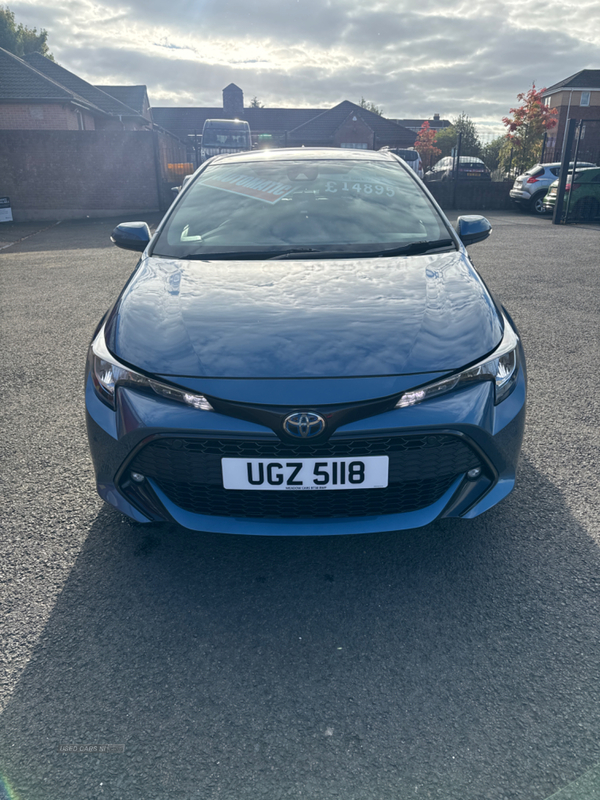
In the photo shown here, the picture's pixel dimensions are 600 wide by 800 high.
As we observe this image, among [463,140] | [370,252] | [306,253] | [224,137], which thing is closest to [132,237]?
[306,253]

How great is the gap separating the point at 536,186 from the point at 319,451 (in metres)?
18.9

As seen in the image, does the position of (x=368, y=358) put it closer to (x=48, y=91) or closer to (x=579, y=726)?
(x=579, y=726)

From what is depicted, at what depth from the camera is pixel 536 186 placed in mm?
18203

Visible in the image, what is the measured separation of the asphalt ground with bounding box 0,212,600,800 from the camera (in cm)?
148

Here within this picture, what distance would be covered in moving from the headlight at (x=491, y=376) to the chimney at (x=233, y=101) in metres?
69.3

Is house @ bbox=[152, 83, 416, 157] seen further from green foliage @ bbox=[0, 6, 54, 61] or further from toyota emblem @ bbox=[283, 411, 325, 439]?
toyota emblem @ bbox=[283, 411, 325, 439]

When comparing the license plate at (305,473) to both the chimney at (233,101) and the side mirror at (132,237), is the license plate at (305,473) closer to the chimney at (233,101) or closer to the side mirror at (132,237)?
the side mirror at (132,237)

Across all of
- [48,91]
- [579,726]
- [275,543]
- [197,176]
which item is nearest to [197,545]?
[275,543]

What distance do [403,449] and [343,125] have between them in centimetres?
5765

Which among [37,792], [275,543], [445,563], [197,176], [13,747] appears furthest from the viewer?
[197,176]

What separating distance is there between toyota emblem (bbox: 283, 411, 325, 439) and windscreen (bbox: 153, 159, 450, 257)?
1253 mm

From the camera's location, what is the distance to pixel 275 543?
95.5 inches

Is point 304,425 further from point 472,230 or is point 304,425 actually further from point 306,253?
point 472,230

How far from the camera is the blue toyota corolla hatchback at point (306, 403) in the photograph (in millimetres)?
1885
